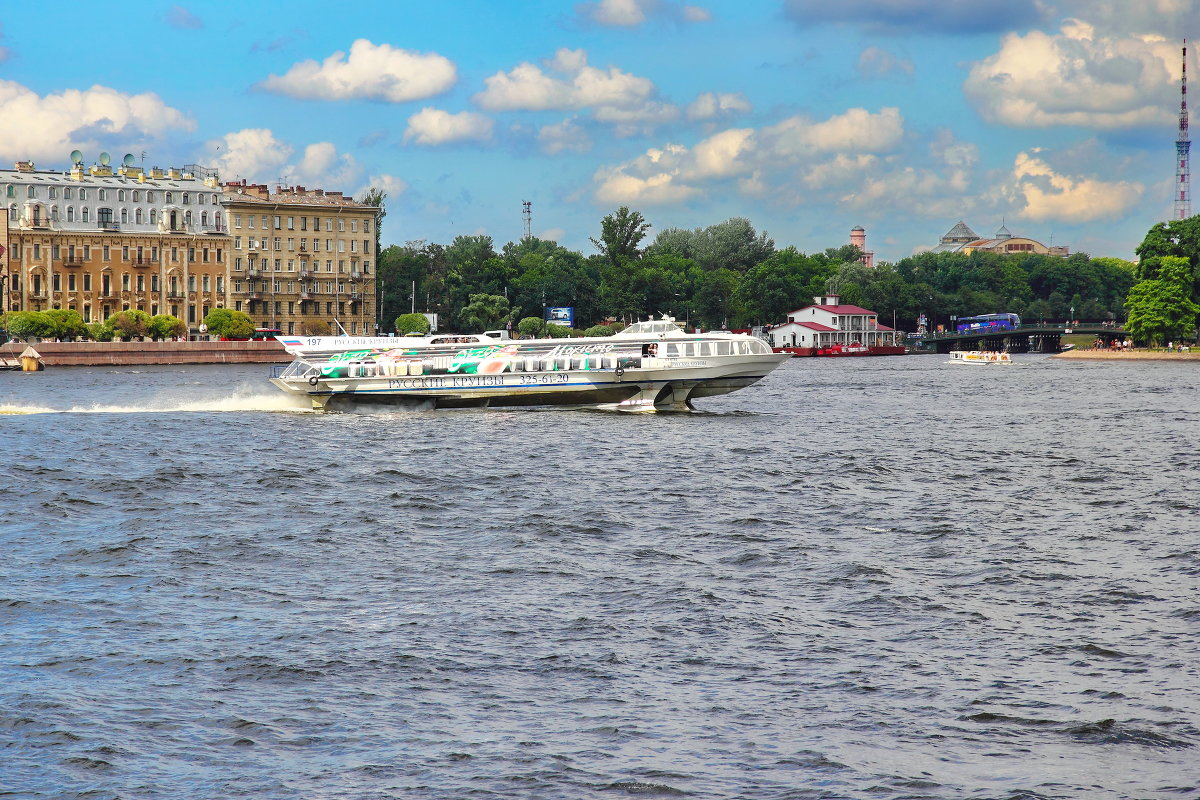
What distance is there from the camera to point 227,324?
134625 millimetres

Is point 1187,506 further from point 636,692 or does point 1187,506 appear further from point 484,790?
point 484,790

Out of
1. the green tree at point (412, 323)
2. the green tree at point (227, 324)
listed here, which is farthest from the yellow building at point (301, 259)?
the green tree at point (227, 324)

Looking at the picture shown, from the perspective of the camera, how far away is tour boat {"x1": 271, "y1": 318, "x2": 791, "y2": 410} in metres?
55.3

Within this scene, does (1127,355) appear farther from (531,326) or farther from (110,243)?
(110,243)

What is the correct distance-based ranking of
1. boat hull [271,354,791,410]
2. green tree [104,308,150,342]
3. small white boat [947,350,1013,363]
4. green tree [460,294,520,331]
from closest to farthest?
1. boat hull [271,354,791,410]
2. green tree [104,308,150,342]
3. small white boat [947,350,1013,363]
4. green tree [460,294,520,331]

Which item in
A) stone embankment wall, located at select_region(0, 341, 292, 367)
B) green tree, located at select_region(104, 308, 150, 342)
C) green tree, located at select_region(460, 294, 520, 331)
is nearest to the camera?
stone embankment wall, located at select_region(0, 341, 292, 367)

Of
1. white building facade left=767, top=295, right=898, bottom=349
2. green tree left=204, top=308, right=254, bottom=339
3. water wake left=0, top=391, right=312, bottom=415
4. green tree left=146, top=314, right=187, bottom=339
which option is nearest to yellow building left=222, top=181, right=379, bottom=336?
green tree left=204, top=308, right=254, bottom=339

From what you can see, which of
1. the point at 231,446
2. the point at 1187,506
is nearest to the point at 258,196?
the point at 231,446

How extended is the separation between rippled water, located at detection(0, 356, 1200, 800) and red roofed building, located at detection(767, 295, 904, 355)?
142m

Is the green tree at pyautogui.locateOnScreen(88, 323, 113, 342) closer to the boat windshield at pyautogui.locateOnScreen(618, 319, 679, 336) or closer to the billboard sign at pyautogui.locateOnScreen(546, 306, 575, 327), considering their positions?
the billboard sign at pyautogui.locateOnScreen(546, 306, 575, 327)

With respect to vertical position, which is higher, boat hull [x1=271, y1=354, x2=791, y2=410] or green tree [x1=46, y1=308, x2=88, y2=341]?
green tree [x1=46, y1=308, x2=88, y2=341]

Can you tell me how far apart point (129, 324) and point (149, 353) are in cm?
524

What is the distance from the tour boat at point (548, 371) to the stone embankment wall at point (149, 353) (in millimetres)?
67754

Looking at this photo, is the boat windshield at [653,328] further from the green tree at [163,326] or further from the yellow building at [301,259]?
the yellow building at [301,259]
